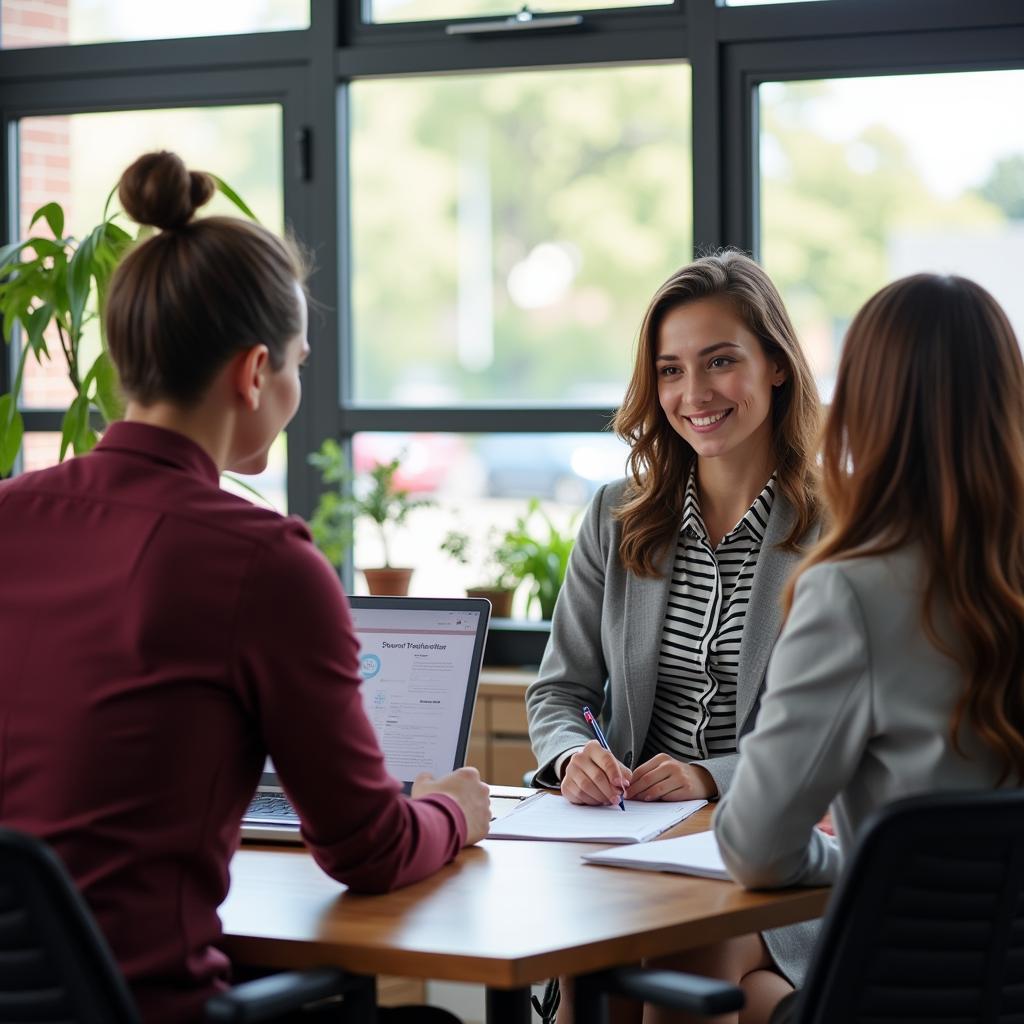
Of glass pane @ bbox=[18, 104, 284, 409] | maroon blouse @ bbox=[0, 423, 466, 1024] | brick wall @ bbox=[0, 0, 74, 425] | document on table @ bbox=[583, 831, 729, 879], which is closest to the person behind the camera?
maroon blouse @ bbox=[0, 423, 466, 1024]

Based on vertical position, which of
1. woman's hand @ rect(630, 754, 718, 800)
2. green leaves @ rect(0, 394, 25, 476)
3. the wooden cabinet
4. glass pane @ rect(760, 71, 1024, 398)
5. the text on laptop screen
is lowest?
the wooden cabinet

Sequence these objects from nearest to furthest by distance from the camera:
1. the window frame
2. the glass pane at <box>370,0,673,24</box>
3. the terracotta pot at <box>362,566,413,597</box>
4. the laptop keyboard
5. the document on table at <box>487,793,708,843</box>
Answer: the document on table at <box>487,793,708,843</box> → the laptop keyboard → the window frame → the terracotta pot at <box>362,566,413,597</box> → the glass pane at <box>370,0,673,24</box>

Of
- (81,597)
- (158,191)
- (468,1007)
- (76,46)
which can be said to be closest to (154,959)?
(81,597)

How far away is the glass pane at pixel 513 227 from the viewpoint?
13.6 feet

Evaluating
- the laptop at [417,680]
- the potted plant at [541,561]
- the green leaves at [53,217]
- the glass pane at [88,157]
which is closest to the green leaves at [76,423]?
the green leaves at [53,217]

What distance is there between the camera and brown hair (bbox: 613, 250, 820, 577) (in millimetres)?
2482

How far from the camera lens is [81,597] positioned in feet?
4.77

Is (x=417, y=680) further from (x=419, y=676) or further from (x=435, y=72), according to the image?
(x=435, y=72)

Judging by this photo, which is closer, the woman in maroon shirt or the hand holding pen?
the woman in maroon shirt

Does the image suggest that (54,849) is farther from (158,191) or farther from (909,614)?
(909,614)

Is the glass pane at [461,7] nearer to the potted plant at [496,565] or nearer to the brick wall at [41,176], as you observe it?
the brick wall at [41,176]

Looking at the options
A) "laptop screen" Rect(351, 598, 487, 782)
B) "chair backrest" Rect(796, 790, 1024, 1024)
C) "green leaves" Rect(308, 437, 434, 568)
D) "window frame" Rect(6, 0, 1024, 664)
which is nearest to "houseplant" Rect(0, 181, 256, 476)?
"green leaves" Rect(308, 437, 434, 568)

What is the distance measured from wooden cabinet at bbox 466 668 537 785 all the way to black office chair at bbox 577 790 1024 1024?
210cm

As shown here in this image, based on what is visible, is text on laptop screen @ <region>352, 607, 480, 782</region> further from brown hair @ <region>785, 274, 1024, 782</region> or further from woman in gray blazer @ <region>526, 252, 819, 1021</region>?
brown hair @ <region>785, 274, 1024, 782</region>
